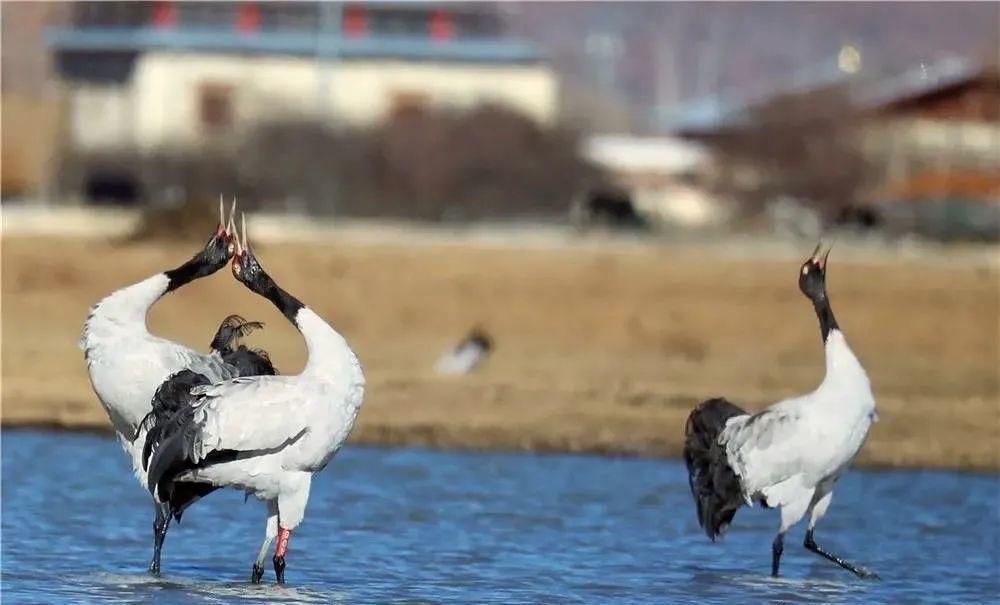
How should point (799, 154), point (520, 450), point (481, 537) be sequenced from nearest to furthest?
point (481, 537) < point (520, 450) < point (799, 154)

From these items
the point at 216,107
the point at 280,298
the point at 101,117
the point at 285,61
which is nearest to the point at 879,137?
A: the point at 285,61

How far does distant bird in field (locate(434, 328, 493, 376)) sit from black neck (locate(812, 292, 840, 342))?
800 cm

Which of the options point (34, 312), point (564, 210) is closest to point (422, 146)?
point (564, 210)

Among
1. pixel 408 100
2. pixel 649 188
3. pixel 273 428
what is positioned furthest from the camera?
pixel 649 188

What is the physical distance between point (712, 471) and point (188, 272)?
9.41 ft

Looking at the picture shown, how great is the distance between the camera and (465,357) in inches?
774

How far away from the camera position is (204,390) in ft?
32.4

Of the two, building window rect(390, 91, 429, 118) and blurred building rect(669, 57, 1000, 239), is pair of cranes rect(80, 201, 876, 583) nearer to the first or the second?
blurred building rect(669, 57, 1000, 239)

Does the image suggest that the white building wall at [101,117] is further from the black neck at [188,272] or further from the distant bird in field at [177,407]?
the distant bird in field at [177,407]

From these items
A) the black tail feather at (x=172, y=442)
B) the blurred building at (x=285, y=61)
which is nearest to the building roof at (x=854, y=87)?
the blurred building at (x=285, y=61)

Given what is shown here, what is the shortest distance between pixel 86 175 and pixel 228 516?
38643 millimetres

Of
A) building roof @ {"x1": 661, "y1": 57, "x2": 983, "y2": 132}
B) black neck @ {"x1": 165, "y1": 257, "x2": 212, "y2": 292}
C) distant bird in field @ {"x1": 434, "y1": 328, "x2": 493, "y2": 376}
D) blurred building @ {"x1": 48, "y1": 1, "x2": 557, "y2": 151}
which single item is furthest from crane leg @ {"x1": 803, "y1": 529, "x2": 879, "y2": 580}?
blurred building @ {"x1": 48, "y1": 1, "x2": 557, "y2": 151}

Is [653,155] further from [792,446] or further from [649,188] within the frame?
[792,446]

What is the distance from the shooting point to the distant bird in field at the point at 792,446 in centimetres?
1095
